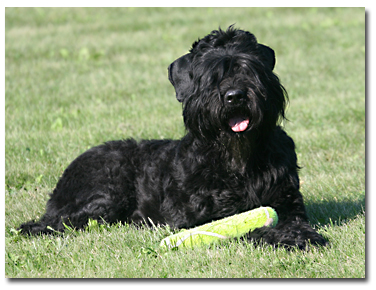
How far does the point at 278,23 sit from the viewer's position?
1867cm

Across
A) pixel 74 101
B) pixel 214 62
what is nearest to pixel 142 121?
pixel 74 101

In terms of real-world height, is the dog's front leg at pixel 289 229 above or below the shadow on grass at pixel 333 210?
above

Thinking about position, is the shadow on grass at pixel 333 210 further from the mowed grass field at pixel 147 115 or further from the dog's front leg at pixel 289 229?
the dog's front leg at pixel 289 229

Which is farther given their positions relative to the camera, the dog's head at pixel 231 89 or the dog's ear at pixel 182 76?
the dog's ear at pixel 182 76

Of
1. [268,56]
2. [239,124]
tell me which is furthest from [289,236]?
[268,56]

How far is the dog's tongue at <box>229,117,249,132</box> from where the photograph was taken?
4410 mm

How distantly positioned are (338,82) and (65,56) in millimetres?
8902

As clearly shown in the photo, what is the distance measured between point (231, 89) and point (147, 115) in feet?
19.5

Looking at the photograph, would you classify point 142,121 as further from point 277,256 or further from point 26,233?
point 277,256

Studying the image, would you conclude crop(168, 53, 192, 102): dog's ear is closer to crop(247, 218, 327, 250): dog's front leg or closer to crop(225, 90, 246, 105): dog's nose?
crop(225, 90, 246, 105): dog's nose

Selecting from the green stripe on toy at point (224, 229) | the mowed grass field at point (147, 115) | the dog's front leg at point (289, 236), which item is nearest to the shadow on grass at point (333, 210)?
the mowed grass field at point (147, 115)

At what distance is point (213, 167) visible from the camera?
487 centimetres

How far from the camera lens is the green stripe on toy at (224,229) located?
452cm

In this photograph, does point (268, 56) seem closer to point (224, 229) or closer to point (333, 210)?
point (224, 229)
